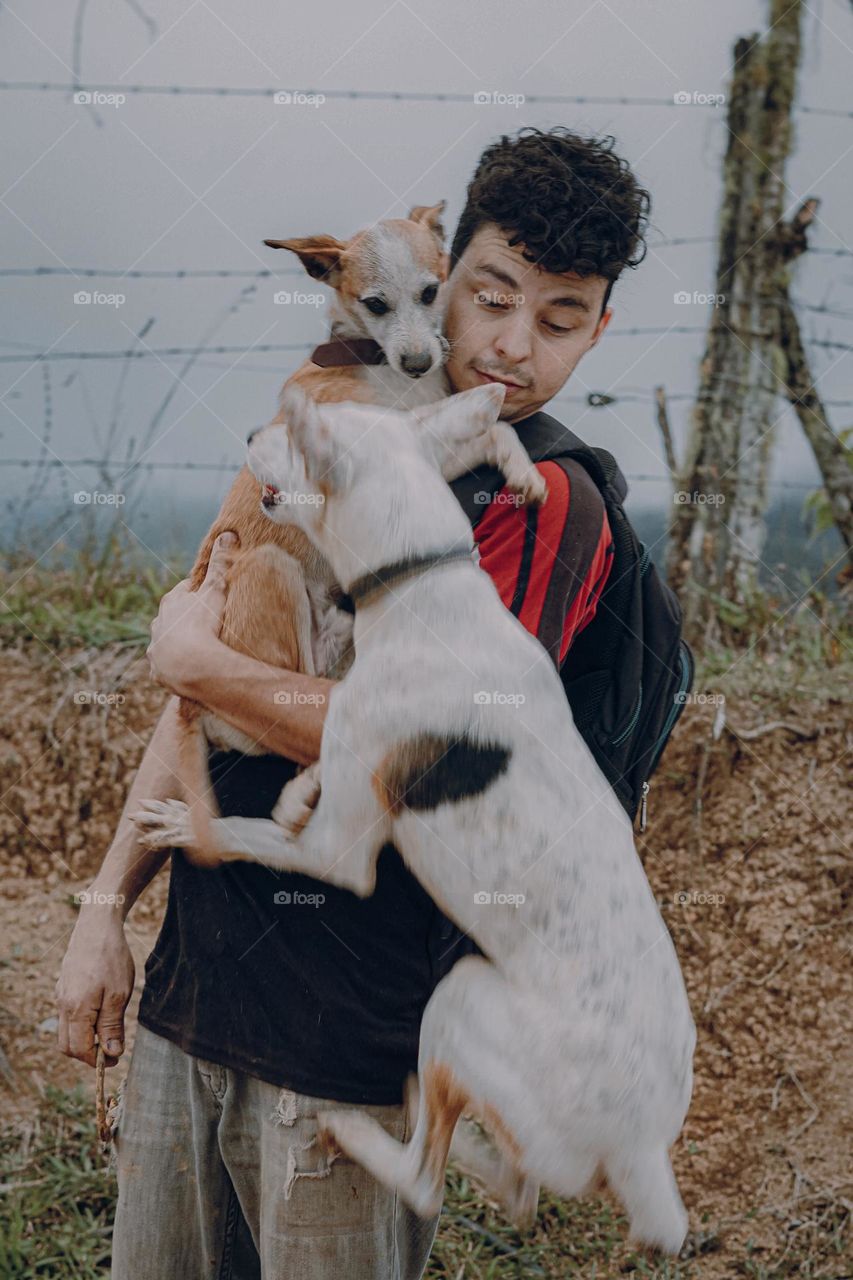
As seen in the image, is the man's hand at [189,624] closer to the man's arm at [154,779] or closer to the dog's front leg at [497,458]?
the man's arm at [154,779]

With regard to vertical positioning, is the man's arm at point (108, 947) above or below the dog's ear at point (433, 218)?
below

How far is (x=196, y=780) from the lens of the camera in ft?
6.54

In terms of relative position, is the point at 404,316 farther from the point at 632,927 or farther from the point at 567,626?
the point at 632,927

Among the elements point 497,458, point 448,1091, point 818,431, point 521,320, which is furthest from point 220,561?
point 818,431

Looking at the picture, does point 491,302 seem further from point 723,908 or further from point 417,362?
point 723,908

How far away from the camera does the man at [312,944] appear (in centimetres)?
180

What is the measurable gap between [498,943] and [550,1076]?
20cm

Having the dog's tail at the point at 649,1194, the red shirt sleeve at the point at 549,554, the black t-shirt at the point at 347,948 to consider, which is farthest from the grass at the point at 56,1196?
the red shirt sleeve at the point at 549,554

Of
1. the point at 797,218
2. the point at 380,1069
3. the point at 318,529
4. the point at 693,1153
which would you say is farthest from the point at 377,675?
the point at 797,218

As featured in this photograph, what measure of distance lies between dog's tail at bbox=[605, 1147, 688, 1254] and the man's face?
1213 mm

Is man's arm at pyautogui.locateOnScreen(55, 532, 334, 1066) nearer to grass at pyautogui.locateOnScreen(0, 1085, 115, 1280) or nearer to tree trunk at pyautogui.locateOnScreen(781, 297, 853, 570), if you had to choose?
grass at pyautogui.locateOnScreen(0, 1085, 115, 1280)

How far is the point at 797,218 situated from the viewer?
3.17m

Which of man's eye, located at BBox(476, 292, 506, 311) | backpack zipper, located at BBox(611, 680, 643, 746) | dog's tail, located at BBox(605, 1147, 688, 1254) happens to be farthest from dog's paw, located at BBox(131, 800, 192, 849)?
man's eye, located at BBox(476, 292, 506, 311)

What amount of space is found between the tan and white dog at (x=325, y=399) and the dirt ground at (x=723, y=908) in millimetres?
1390
